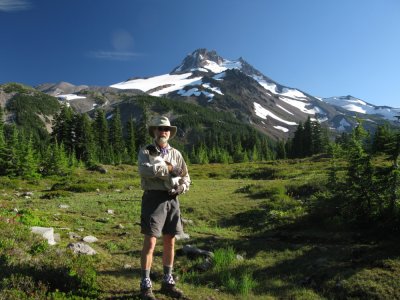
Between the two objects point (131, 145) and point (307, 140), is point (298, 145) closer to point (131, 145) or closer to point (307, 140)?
point (307, 140)

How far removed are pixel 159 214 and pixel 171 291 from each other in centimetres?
142

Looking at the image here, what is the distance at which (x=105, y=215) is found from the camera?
52.9 feet

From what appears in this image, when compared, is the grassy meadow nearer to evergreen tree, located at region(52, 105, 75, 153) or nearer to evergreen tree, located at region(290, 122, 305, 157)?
evergreen tree, located at region(52, 105, 75, 153)

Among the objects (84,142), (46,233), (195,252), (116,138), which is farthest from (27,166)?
(116,138)

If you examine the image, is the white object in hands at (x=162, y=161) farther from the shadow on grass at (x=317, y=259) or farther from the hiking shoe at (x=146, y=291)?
the shadow on grass at (x=317, y=259)

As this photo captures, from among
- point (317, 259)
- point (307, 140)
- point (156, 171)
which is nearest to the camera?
point (156, 171)

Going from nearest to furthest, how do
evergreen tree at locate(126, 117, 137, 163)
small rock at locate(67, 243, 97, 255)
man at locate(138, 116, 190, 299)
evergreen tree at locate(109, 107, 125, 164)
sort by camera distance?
man at locate(138, 116, 190, 299), small rock at locate(67, 243, 97, 255), evergreen tree at locate(126, 117, 137, 163), evergreen tree at locate(109, 107, 125, 164)

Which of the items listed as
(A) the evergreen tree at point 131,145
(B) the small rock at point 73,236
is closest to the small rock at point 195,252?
(B) the small rock at point 73,236

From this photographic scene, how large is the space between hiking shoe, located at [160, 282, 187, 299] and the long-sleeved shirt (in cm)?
178

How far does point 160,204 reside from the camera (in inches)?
253

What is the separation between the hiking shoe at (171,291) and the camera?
20.8ft

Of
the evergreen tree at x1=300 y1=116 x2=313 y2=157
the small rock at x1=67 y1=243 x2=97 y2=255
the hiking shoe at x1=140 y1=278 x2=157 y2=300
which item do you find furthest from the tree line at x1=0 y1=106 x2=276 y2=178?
the hiking shoe at x1=140 y1=278 x2=157 y2=300

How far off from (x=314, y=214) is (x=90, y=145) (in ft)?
248

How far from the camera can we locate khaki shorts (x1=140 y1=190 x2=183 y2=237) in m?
6.24
